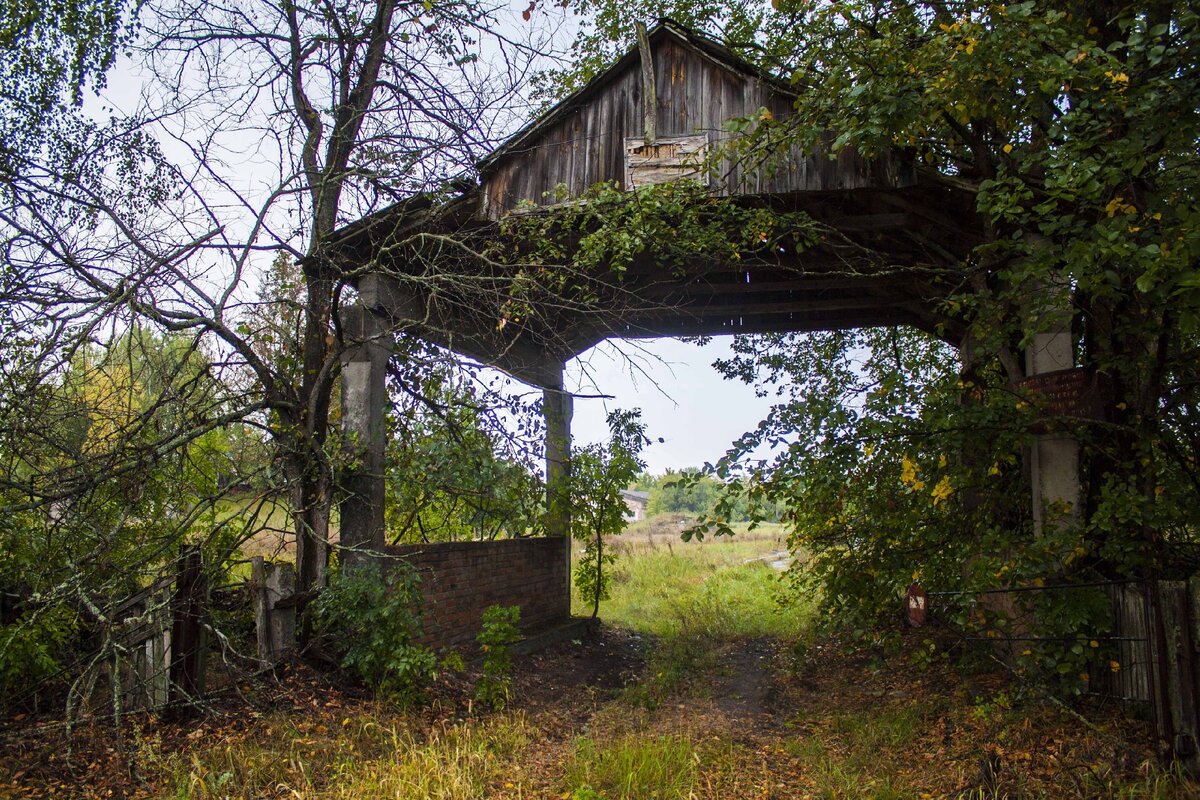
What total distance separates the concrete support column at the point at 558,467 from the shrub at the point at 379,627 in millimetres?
2979

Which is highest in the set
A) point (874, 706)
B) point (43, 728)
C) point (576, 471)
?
point (576, 471)

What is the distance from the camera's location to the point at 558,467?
442 inches

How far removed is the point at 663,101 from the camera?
8.37 metres

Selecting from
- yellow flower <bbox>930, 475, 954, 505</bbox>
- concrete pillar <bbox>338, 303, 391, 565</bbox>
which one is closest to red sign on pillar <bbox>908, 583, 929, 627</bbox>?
yellow flower <bbox>930, 475, 954, 505</bbox>

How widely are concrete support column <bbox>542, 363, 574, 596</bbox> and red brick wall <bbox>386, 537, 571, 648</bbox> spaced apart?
10.2 inches

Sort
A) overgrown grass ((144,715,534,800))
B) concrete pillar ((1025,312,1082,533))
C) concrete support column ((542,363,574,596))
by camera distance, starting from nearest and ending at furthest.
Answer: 1. overgrown grass ((144,715,534,800))
2. concrete pillar ((1025,312,1082,533))
3. concrete support column ((542,363,574,596))

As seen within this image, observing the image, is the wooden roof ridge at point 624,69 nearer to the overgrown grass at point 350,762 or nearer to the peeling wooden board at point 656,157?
the peeling wooden board at point 656,157

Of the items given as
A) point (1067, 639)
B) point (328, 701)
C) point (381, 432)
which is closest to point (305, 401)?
point (381, 432)

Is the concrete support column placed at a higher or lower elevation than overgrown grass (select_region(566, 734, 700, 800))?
A: higher

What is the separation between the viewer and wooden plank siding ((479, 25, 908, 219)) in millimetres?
8172

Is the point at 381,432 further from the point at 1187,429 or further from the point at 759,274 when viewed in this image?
the point at 1187,429

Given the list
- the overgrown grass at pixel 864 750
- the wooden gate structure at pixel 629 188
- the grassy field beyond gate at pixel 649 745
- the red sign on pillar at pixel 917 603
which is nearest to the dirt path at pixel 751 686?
the grassy field beyond gate at pixel 649 745

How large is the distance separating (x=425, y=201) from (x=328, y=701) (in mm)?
4643

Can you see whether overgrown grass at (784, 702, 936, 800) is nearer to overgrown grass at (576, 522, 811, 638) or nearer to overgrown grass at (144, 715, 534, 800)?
overgrown grass at (144, 715, 534, 800)
